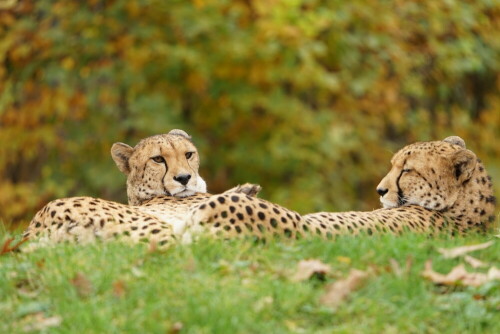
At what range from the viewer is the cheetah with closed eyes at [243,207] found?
237 inches

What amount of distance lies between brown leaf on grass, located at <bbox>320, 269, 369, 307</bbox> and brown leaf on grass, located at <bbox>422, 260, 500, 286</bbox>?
327 millimetres

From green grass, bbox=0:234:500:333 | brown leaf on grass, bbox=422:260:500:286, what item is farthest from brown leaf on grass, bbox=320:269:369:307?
brown leaf on grass, bbox=422:260:500:286

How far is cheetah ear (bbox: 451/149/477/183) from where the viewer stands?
7.00m

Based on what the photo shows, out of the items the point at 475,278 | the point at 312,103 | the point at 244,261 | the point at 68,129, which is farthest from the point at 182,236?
the point at 312,103

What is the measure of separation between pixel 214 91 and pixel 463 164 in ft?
22.5

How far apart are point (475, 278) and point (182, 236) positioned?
5.30ft

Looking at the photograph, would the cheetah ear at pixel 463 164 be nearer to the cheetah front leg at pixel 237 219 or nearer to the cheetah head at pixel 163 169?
the cheetah front leg at pixel 237 219

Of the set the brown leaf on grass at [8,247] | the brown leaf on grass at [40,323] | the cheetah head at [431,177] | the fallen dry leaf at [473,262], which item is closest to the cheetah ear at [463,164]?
the cheetah head at [431,177]

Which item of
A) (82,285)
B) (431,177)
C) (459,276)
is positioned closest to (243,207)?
(82,285)

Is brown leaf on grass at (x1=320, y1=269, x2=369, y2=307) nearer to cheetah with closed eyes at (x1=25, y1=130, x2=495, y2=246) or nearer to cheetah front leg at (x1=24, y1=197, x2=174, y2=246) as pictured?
cheetah with closed eyes at (x1=25, y1=130, x2=495, y2=246)

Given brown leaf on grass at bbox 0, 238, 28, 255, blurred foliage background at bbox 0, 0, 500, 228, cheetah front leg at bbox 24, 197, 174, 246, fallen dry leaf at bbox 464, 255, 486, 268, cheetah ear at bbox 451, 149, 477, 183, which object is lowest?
fallen dry leaf at bbox 464, 255, 486, 268

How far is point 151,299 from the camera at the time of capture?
5.01m

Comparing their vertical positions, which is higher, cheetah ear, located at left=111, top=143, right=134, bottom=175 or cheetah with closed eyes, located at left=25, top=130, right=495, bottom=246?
cheetah ear, located at left=111, top=143, right=134, bottom=175

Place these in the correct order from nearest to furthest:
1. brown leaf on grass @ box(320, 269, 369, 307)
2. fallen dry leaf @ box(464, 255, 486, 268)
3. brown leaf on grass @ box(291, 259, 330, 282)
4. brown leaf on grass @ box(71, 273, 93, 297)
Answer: brown leaf on grass @ box(320, 269, 369, 307) < brown leaf on grass @ box(71, 273, 93, 297) < brown leaf on grass @ box(291, 259, 330, 282) < fallen dry leaf @ box(464, 255, 486, 268)
